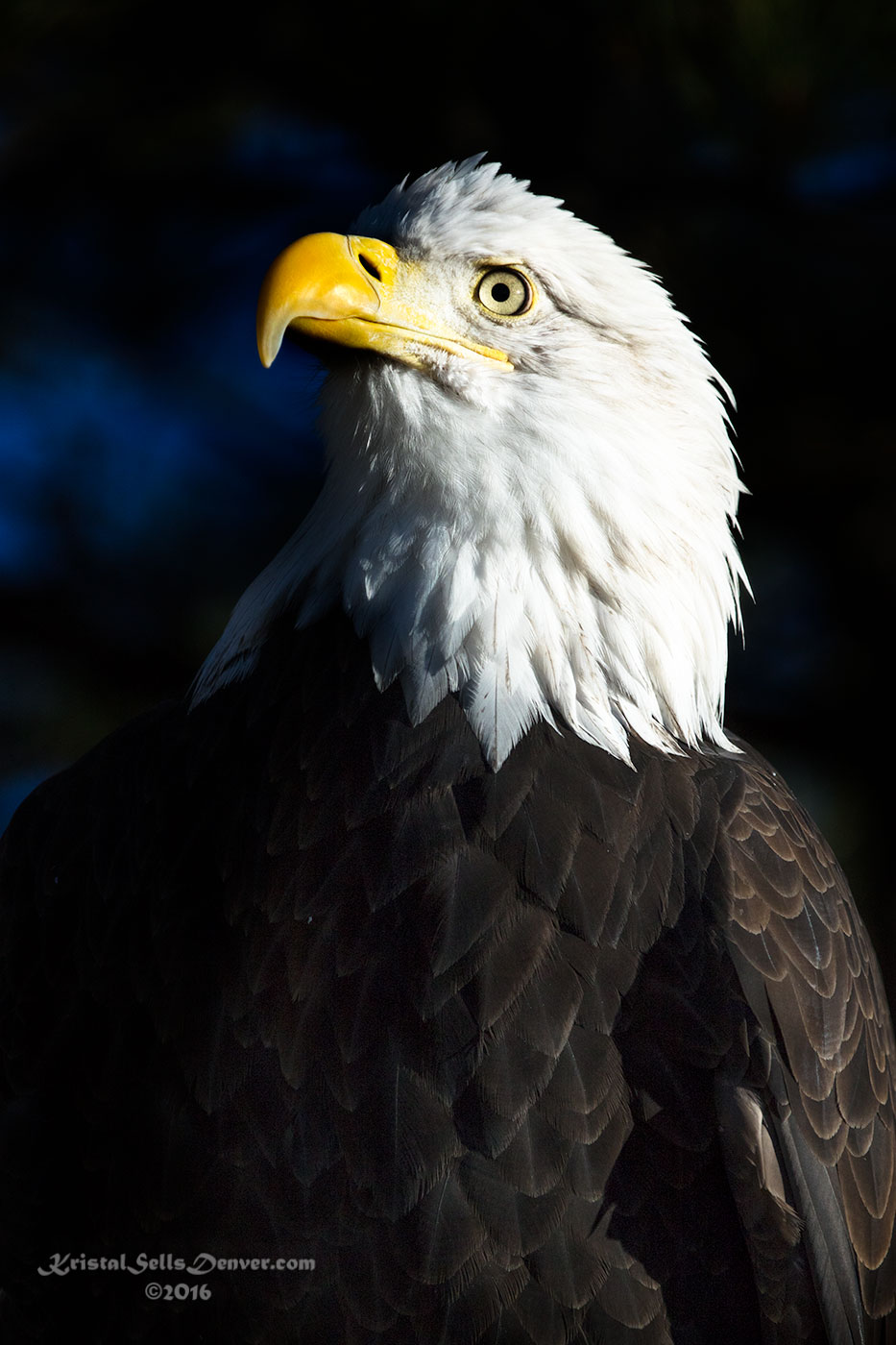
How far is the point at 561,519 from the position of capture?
1800 mm

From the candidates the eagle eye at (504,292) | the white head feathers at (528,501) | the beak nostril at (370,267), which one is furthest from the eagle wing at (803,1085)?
the beak nostril at (370,267)

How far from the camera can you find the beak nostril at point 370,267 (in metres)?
1.80

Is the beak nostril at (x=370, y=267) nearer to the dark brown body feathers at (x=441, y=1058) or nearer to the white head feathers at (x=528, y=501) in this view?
the white head feathers at (x=528, y=501)

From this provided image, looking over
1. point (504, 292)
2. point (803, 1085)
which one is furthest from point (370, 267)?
point (803, 1085)

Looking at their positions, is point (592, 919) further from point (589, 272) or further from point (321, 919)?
point (589, 272)

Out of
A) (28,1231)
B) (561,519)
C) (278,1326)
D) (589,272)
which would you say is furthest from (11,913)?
(589,272)

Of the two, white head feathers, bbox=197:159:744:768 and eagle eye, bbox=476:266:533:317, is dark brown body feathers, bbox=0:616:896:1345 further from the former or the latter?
eagle eye, bbox=476:266:533:317

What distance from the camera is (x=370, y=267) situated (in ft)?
5.94

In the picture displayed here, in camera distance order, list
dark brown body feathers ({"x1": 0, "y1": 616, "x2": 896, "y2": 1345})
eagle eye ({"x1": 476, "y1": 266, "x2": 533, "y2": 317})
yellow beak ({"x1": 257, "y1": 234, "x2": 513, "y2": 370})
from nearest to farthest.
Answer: dark brown body feathers ({"x1": 0, "y1": 616, "x2": 896, "y2": 1345}), yellow beak ({"x1": 257, "y1": 234, "x2": 513, "y2": 370}), eagle eye ({"x1": 476, "y1": 266, "x2": 533, "y2": 317})

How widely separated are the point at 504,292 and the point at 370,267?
0.62ft

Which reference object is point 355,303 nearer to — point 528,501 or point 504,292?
point 504,292

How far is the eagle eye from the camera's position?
1.85m

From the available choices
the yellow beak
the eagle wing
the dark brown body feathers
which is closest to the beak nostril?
the yellow beak

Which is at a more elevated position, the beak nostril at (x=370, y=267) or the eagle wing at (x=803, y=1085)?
the beak nostril at (x=370, y=267)
